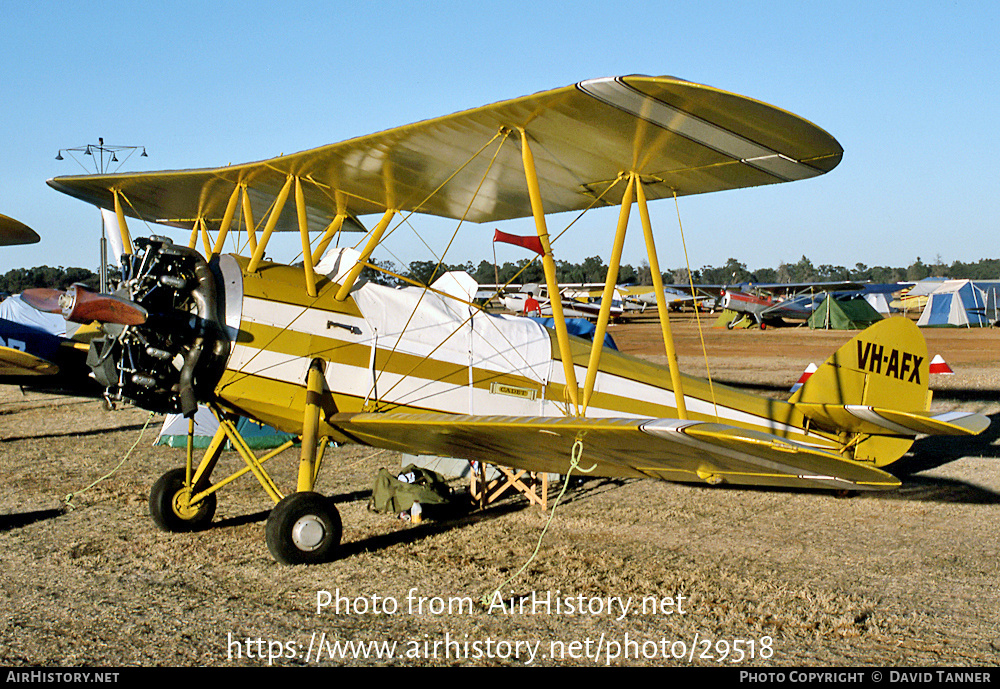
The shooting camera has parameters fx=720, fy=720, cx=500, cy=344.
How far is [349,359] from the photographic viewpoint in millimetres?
5238

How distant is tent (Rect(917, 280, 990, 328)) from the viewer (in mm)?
29906

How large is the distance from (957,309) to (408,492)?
31156 mm

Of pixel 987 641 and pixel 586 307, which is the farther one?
pixel 586 307

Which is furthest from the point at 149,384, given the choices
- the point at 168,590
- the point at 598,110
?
the point at 598,110

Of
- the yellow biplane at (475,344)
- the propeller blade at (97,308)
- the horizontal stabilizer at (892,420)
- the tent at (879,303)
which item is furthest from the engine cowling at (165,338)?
the tent at (879,303)

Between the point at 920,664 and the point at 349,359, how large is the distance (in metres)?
3.84

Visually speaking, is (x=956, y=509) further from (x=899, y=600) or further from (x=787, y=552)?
(x=899, y=600)

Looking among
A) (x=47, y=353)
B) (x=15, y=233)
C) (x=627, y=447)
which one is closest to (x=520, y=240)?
(x=627, y=447)

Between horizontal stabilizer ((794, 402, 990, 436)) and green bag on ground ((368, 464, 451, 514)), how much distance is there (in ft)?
10.6

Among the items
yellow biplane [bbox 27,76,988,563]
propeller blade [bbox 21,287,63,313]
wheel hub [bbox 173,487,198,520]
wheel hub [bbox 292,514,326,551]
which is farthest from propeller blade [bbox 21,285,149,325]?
wheel hub [bbox 173,487,198,520]

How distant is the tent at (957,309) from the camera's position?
29.9 meters

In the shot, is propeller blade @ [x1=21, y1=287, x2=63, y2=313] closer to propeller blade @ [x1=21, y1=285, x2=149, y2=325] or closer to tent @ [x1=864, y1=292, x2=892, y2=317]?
propeller blade @ [x1=21, y1=285, x2=149, y2=325]

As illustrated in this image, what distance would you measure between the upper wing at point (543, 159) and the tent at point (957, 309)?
29.4 meters

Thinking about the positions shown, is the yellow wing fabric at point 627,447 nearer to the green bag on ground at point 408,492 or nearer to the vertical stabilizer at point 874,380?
the green bag on ground at point 408,492
